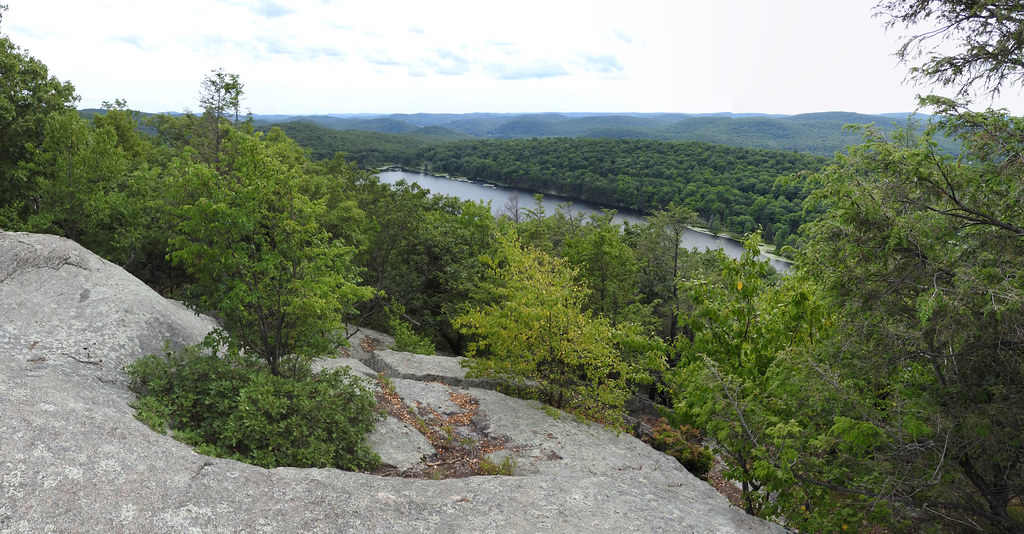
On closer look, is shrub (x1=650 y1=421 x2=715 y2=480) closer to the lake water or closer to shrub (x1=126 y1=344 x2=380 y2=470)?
shrub (x1=126 y1=344 x2=380 y2=470)

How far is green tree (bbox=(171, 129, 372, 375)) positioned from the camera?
29.7 feet

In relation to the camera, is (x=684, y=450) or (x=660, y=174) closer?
(x=684, y=450)

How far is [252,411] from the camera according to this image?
8.61m

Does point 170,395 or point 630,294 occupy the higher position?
point 170,395

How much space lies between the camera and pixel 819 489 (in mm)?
7617

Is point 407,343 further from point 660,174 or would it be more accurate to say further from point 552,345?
point 660,174

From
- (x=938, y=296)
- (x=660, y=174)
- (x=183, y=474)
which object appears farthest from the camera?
(x=660, y=174)

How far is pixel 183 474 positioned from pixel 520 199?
113 metres

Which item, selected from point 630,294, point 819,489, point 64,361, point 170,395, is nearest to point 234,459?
point 170,395

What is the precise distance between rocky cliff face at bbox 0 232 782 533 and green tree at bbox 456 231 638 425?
158 centimetres

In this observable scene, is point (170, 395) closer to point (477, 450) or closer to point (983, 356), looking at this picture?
point (477, 450)

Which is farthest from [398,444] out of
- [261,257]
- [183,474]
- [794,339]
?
[794,339]

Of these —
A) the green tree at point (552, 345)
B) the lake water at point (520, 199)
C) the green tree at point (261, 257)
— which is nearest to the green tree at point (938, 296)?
the green tree at point (552, 345)

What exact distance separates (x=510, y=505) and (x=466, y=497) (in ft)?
2.18
